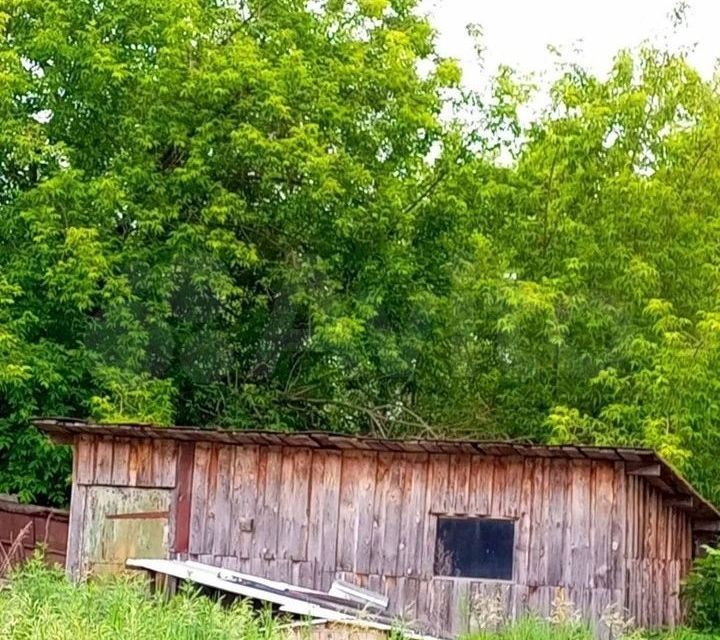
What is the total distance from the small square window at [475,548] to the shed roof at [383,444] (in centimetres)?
75

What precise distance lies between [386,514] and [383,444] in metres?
0.77

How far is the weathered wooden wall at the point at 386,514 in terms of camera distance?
11320 mm

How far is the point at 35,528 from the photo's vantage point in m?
14.1

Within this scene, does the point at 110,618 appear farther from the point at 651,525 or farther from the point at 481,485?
the point at 651,525

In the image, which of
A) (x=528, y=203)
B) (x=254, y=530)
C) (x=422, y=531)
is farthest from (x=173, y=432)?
(x=528, y=203)

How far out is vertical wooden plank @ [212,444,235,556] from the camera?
1170 cm

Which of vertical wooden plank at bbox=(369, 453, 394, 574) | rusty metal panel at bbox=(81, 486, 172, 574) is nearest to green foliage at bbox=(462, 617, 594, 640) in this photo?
vertical wooden plank at bbox=(369, 453, 394, 574)

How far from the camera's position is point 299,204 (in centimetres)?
1662

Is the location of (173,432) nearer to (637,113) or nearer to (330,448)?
(330,448)

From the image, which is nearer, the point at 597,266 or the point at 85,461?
the point at 85,461

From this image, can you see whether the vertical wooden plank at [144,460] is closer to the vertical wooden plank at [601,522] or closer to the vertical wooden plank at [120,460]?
the vertical wooden plank at [120,460]

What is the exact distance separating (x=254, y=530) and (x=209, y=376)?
237 inches

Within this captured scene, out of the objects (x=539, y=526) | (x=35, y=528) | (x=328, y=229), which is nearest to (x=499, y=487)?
(x=539, y=526)

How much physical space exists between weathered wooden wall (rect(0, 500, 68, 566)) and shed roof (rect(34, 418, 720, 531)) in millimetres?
2049
